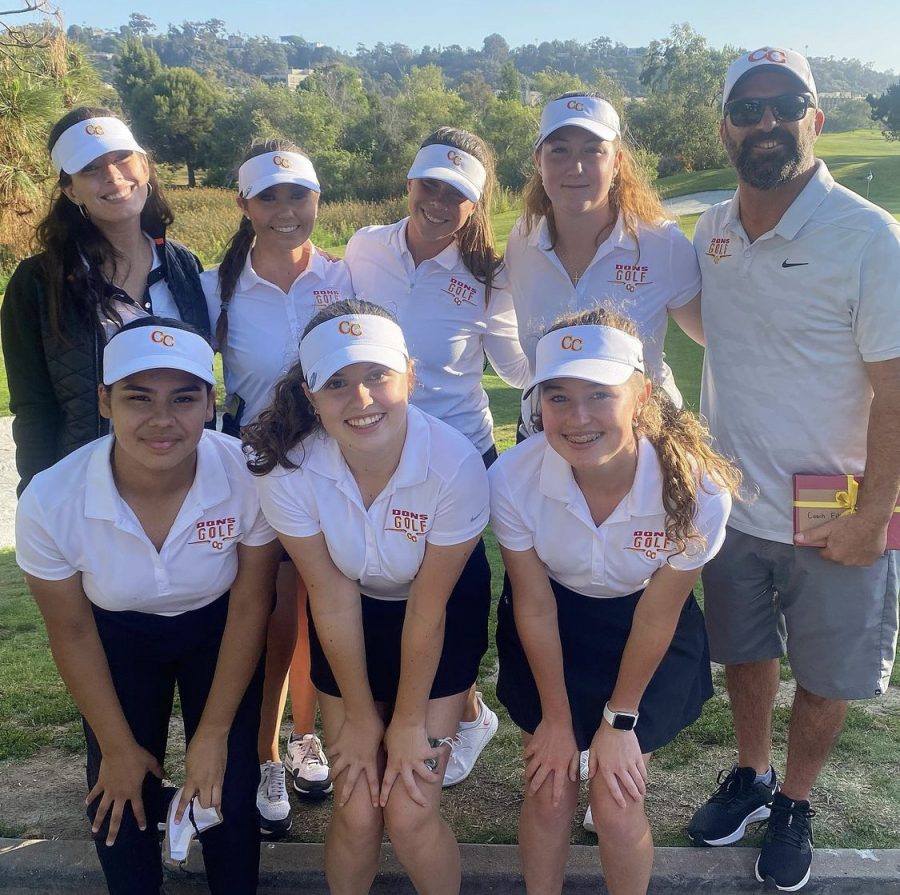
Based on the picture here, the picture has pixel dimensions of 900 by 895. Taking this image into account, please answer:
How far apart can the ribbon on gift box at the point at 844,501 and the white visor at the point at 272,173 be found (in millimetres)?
2075

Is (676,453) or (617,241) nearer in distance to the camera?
(676,453)

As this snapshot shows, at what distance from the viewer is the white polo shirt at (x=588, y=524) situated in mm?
2748

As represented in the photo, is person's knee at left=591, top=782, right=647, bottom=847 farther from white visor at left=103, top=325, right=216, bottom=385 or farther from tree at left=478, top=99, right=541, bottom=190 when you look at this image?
tree at left=478, top=99, right=541, bottom=190

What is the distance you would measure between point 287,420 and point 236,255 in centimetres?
95

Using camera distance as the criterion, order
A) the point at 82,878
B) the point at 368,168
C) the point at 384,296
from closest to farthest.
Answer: the point at 82,878 → the point at 384,296 → the point at 368,168

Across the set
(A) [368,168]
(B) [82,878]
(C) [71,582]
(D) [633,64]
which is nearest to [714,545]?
(C) [71,582]

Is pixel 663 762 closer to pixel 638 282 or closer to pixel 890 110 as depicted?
pixel 638 282

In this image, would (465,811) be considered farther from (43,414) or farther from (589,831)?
(43,414)

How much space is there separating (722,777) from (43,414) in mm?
2778

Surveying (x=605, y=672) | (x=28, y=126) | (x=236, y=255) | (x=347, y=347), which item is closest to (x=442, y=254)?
(x=236, y=255)

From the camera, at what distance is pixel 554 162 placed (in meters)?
3.40

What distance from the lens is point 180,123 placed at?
149ft

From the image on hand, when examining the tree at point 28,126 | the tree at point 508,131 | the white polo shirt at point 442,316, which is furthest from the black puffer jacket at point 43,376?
the tree at point 508,131

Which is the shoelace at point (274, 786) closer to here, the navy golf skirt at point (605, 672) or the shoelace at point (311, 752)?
the shoelace at point (311, 752)
